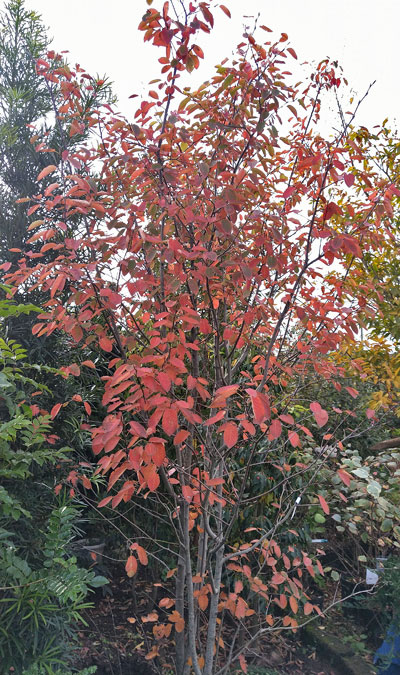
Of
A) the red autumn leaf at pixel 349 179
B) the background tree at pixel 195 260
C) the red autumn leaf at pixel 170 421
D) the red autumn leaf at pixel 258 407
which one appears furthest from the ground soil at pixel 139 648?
the red autumn leaf at pixel 349 179

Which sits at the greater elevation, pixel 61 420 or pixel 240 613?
pixel 61 420

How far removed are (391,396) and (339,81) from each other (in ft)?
8.81

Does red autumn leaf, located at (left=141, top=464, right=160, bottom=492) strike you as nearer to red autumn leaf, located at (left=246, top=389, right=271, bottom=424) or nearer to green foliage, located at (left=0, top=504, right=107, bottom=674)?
red autumn leaf, located at (left=246, top=389, right=271, bottom=424)

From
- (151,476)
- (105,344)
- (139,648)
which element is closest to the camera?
(151,476)

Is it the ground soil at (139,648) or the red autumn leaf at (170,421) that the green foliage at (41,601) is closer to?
the ground soil at (139,648)

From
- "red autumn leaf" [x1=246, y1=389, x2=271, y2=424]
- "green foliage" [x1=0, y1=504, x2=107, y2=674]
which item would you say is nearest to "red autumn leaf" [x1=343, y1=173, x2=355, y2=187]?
"red autumn leaf" [x1=246, y1=389, x2=271, y2=424]

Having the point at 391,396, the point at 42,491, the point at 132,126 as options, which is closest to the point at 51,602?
the point at 42,491

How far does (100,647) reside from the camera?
109 inches

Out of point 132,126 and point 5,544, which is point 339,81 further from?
point 5,544

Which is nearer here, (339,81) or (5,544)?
(5,544)

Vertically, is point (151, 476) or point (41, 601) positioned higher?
point (151, 476)

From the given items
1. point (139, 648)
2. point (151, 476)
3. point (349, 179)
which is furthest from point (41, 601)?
point (349, 179)

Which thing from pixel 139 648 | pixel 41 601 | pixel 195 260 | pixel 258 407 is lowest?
pixel 139 648

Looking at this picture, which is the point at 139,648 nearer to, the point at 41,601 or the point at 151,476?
the point at 41,601
